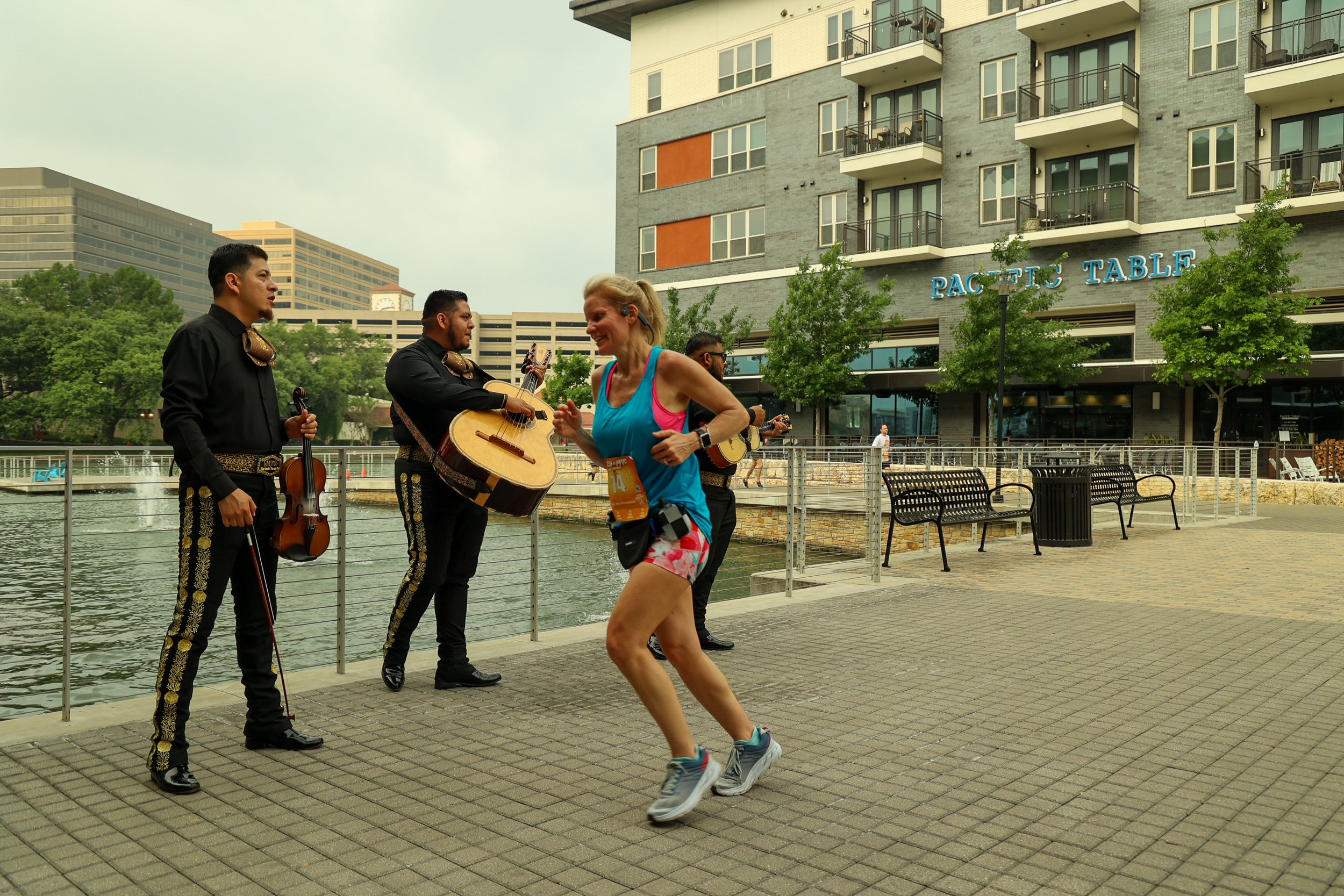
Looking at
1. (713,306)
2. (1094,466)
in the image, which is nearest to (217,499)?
(1094,466)

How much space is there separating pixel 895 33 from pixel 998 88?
15.5 feet

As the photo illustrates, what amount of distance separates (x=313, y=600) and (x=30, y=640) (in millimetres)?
3729

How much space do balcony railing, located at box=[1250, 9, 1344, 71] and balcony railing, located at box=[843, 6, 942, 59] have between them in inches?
416

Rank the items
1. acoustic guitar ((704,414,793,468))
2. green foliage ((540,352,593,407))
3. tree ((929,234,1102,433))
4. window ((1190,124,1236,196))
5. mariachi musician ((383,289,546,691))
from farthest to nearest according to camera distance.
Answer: green foliage ((540,352,593,407)) < window ((1190,124,1236,196)) < tree ((929,234,1102,433)) < acoustic guitar ((704,414,793,468)) < mariachi musician ((383,289,546,691))

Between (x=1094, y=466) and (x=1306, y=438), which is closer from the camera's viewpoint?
(x=1094, y=466)

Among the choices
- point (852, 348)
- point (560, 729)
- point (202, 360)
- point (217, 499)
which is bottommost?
point (560, 729)

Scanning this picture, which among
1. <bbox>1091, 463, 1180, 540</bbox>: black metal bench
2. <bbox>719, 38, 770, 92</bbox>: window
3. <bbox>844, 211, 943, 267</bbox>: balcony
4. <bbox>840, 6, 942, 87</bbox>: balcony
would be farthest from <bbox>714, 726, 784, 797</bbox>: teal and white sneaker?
<bbox>719, 38, 770, 92</bbox>: window

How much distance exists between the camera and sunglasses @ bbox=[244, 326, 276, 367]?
4.36m

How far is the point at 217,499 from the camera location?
4070mm

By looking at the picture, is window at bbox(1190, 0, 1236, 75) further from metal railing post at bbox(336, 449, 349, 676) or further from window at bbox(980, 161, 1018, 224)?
metal railing post at bbox(336, 449, 349, 676)

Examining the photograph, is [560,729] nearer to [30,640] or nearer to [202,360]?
[202,360]

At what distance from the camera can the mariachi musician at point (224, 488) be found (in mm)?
4051

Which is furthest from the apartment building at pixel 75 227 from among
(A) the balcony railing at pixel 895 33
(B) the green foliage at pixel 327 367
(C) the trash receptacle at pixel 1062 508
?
(C) the trash receptacle at pixel 1062 508

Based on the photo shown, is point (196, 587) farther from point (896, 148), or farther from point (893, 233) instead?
point (893, 233)
